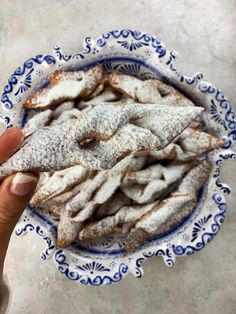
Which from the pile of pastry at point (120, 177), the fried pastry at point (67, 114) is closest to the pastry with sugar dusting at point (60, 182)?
the pile of pastry at point (120, 177)

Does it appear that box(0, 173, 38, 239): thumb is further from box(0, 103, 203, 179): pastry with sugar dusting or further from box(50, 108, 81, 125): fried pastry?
box(50, 108, 81, 125): fried pastry

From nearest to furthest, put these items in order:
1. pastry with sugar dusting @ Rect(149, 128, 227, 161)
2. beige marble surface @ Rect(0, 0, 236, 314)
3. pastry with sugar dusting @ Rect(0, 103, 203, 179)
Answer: pastry with sugar dusting @ Rect(0, 103, 203, 179) < pastry with sugar dusting @ Rect(149, 128, 227, 161) < beige marble surface @ Rect(0, 0, 236, 314)

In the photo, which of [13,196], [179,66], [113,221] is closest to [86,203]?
[113,221]

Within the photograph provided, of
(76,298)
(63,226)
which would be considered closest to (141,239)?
(63,226)

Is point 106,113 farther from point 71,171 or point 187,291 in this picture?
point 187,291

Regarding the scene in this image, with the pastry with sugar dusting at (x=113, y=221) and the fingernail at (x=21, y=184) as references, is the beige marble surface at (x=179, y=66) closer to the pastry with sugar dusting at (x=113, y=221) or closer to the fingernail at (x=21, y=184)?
the pastry with sugar dusting at (x=113, y=221)

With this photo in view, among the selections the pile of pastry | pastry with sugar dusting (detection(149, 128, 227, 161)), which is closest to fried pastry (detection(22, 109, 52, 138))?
the pile of pastry

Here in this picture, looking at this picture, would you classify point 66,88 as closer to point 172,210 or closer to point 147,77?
point 147,77
